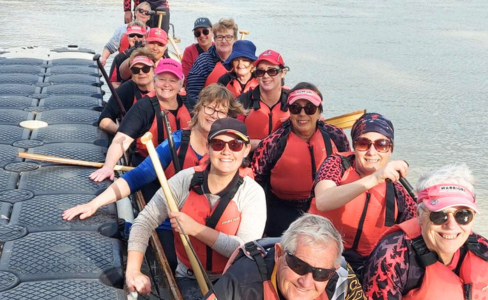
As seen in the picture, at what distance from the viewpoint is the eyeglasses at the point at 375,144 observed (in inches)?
76.2

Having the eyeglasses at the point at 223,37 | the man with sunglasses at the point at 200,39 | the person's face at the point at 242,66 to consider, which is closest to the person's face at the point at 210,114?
the person's face at the point at 242,66

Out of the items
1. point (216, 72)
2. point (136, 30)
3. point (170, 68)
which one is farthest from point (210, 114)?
point (136, 30)

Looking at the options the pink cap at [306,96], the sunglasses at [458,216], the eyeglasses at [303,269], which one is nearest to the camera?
the eyeglasses at [303,269]

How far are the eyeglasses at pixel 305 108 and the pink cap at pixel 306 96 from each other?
0.06 feet

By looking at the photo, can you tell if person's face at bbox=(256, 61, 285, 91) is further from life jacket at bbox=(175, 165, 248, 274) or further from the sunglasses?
the sunglasses

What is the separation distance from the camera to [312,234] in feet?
4.67

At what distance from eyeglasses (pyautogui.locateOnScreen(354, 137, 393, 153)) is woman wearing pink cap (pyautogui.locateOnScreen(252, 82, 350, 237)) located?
0.50 meters

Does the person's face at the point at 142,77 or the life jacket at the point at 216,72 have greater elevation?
the person's face at the point at 142,77

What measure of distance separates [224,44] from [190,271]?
7.08ft

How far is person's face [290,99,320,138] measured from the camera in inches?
97.5

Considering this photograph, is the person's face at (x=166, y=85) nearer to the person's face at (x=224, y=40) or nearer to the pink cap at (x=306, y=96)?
the pink cap at (x=306, y=96)

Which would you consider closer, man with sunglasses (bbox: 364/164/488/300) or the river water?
man with sunglasses (bbox: 364/164/488/300)

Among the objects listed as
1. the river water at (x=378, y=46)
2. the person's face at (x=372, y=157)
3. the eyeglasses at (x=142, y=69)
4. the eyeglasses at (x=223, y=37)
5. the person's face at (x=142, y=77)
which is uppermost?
the eyeglasses at (x=223, y=37)

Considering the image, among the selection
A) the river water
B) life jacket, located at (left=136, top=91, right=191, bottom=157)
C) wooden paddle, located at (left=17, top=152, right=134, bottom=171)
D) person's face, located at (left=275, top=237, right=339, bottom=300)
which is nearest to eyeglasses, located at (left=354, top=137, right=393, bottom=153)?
person's face, located at (left=275, top=237, right=339, bottom=300)
